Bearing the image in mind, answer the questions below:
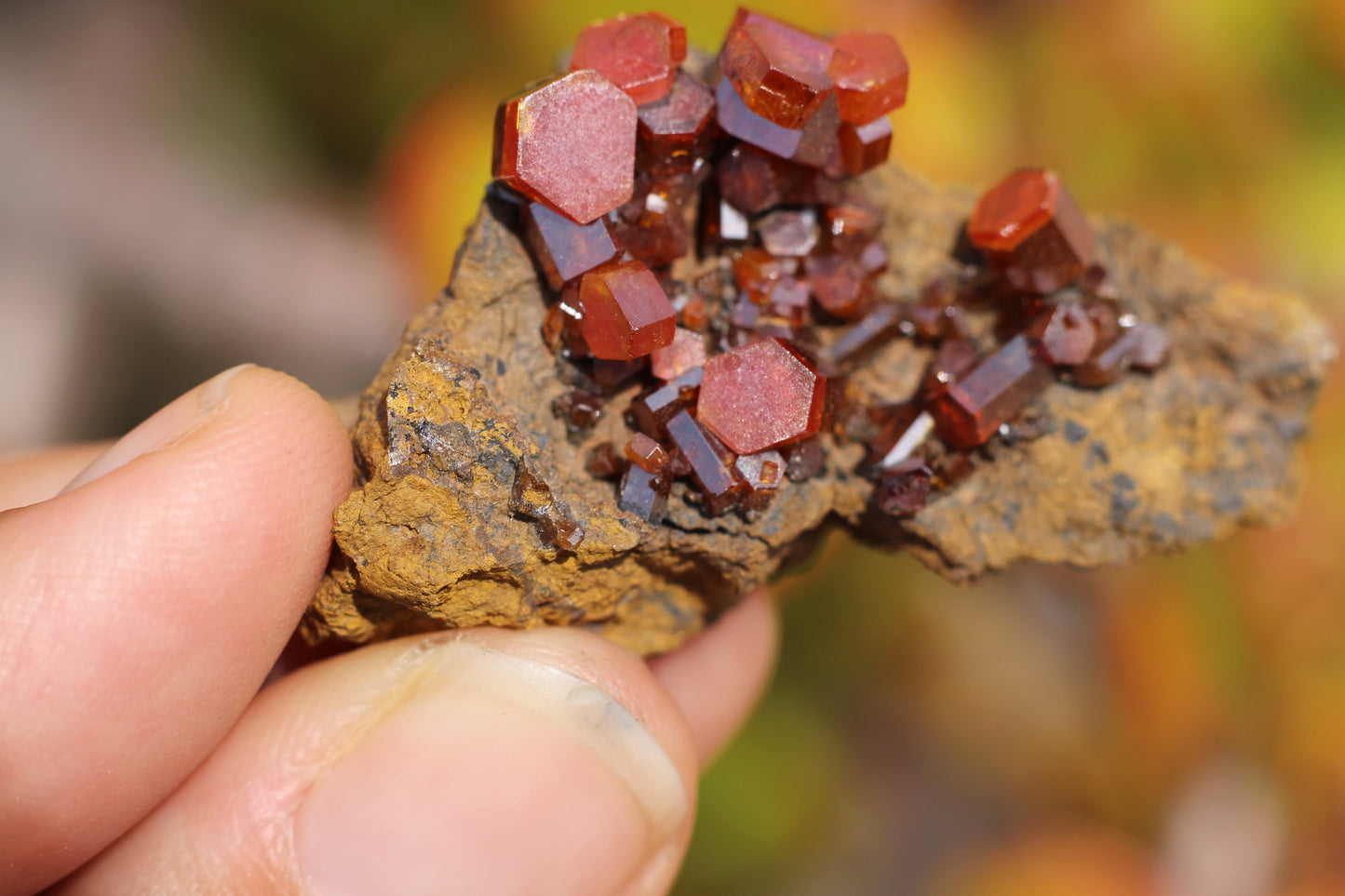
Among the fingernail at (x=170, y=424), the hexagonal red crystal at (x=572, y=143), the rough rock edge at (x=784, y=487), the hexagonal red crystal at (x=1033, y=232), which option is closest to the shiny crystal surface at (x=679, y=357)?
the rough rock edge at (x=784, y=487)

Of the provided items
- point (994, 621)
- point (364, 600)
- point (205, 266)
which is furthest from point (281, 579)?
point (994, 621)

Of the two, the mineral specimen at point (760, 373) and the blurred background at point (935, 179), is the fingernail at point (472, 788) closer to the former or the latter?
the mineral specimen at point (760, 373)

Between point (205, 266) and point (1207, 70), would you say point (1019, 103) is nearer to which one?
point (1207, 70)

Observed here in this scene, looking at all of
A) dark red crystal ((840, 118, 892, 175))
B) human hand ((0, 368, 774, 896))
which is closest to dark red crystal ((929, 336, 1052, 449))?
dark red crystal ((840, 118, 892, 175))

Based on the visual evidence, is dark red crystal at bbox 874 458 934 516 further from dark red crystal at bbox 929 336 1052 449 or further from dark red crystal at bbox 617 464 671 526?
dark red crystal at bbox 617 464 671 526

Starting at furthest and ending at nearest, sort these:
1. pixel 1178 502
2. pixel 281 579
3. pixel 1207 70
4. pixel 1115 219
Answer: pixel 1207 70
pixel 1115 219
pixel 1178 502
pixel 281 579

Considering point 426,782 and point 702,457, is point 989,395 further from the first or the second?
point 426,782

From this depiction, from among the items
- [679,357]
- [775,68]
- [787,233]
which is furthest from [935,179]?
[679,357]
